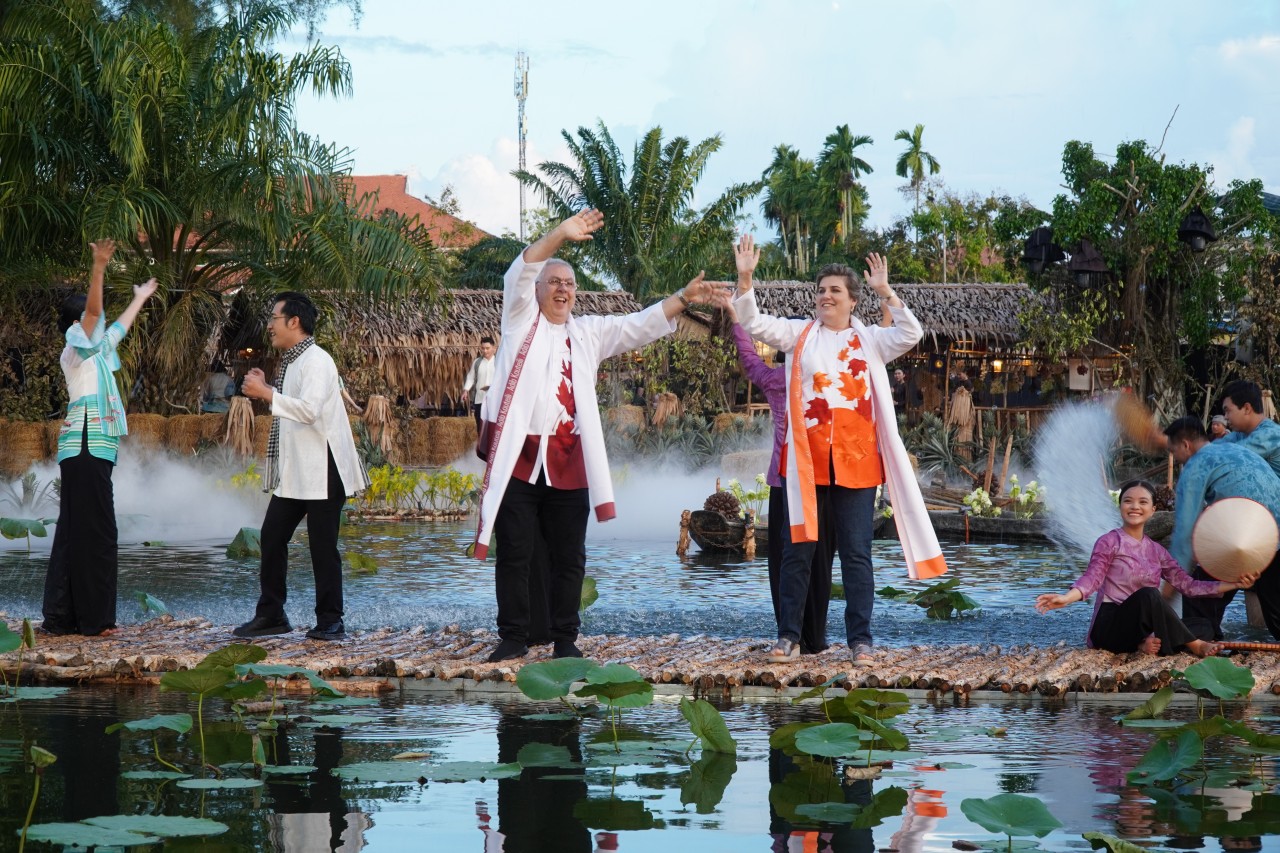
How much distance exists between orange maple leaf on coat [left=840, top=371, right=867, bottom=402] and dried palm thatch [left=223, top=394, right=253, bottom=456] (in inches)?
546

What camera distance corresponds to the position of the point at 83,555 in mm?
6898

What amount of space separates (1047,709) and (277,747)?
2678 millimetres

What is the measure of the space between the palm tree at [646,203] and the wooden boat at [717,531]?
19961mm

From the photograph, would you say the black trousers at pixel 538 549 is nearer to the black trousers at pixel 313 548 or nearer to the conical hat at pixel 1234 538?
the black trousers at pixel 313 548

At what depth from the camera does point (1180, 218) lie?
20.7m

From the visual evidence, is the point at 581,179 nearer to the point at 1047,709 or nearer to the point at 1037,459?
the point at 1037,459

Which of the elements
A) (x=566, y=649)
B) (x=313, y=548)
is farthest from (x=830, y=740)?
(x=313, y=548)

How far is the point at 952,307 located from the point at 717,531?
1643 cm

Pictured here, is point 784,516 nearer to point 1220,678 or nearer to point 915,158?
point 1220,678

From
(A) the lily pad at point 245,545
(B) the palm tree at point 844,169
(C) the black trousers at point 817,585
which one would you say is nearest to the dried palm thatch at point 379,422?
(A) the lily pad at point 245,545

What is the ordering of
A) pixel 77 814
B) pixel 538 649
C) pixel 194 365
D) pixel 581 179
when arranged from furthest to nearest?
pixel 581 179, pixel 194 365, pixel 538 649, pixel 77 814

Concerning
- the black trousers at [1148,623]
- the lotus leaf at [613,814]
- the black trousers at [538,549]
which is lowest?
the lotus leaf at [613,814]

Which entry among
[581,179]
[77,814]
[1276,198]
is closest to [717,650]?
[77,814]

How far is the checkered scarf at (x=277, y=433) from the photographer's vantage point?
22.6ft
